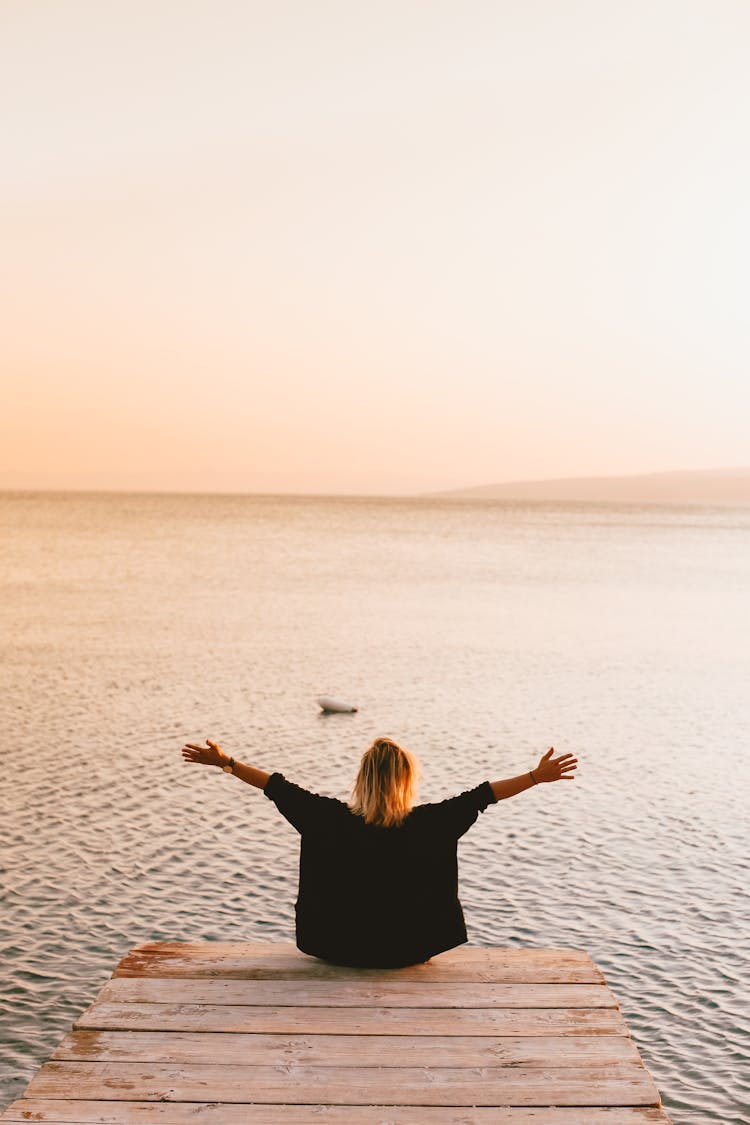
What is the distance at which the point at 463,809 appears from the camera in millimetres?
8523

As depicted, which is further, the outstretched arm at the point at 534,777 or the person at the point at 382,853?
the person at the point at 382,853

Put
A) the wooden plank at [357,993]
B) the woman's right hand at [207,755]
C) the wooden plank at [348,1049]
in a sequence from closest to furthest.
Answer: the wooden plank at [348,1049] → the wooden plank at [357,993] → the woman's right hand at [207,755]

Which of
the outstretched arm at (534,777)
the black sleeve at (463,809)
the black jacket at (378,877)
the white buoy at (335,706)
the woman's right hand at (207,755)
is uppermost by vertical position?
the woman's right hand at (207,755)

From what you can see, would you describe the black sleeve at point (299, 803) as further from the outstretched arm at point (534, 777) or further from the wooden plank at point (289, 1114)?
the wooden plank at point (289, 1114)

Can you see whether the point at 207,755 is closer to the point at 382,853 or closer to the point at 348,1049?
the point at 382,853

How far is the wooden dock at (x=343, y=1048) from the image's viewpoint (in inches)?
260

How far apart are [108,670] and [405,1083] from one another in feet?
109

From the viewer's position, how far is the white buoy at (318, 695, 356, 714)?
104ft

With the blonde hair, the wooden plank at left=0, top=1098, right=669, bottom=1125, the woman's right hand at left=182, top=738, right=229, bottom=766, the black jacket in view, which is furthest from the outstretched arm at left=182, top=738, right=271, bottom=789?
the wooden plank at left=0, top=1098, right=669, bottom=1125

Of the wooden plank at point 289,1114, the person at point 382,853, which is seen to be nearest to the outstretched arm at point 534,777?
the person at point 382,853

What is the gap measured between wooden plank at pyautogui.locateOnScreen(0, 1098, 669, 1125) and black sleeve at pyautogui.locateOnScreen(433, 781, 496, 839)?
2.26 meters

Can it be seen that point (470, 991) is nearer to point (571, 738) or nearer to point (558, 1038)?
point (558, 1038)

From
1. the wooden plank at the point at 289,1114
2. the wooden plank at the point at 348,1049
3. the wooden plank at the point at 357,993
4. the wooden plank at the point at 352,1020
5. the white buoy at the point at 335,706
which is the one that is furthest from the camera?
the white buoy at the point at 335,706

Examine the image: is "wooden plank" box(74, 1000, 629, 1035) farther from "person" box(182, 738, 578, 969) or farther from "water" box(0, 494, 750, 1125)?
"water" box(0, 494, 750, 1125)
